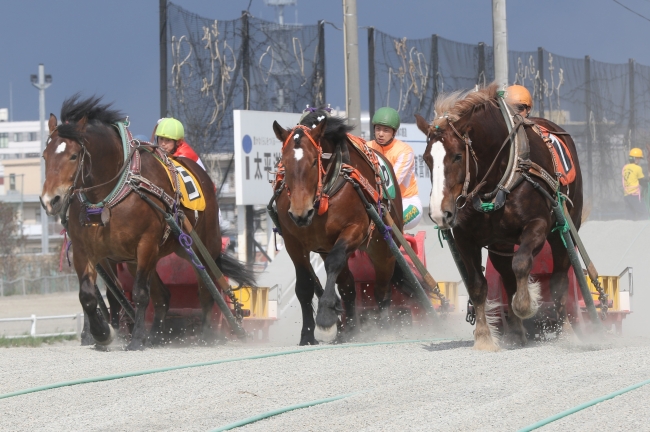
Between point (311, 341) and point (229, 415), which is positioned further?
point (311, 341)

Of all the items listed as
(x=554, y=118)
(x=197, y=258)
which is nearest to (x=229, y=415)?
(x=197, y=258)

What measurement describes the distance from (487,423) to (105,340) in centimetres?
468

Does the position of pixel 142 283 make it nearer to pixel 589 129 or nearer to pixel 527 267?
pixel 527 267

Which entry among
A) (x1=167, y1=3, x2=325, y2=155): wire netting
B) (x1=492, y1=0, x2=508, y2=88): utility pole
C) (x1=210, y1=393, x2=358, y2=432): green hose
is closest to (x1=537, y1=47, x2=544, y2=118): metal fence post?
(x1=167, y1=3, x2=325, y2=155): wire netting

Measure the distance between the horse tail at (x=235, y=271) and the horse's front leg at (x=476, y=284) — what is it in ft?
11.7

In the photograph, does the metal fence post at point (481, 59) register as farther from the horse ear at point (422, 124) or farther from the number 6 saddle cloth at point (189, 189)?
the horse ear at point (422, 124)

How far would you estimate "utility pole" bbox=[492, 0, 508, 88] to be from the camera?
47.9 ft

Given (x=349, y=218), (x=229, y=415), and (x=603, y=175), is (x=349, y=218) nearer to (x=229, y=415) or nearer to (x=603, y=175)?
(x=229, y=415)

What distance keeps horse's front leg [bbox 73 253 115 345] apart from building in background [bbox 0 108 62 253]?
95.8ft

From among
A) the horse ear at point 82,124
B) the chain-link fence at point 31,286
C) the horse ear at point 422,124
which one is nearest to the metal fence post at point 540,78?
the chain-link fence at point 31,286

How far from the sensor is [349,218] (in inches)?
357

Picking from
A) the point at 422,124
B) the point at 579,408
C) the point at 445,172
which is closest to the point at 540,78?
the point at 422,124

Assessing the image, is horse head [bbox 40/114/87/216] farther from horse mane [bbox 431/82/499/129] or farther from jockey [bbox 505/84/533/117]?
jockey [bbox 505/84/533/117]

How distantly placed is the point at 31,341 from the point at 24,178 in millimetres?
69541
